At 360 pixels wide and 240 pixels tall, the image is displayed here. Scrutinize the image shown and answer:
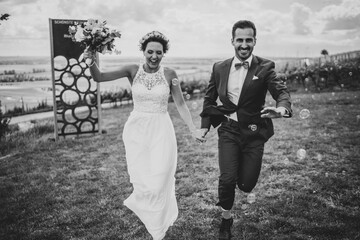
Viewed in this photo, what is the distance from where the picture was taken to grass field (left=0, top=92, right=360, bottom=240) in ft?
14.9

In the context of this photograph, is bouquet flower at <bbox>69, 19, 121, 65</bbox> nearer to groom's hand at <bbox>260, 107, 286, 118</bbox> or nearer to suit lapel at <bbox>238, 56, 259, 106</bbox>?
suit lapel at <bbox>238, 56, 259, 106</bbox>

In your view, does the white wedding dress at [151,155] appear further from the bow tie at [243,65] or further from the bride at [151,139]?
the bow tie at [243,65]

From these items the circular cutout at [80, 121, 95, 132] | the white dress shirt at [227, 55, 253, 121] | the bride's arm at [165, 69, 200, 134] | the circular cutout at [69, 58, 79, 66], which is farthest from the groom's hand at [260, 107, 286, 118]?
the circular cutout at [80, 121, 95, 132]

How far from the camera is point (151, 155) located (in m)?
4.35

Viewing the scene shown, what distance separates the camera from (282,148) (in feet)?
28.1

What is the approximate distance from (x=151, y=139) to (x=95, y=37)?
5.06ft

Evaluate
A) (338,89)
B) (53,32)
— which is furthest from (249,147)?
(338,89)

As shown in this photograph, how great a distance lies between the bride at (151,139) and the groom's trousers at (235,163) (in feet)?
1.51

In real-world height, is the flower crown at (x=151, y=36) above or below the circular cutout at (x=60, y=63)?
above

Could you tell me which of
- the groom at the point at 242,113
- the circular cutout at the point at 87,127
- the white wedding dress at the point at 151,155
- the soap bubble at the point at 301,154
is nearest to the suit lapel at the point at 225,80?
the groom at the point at 242,113

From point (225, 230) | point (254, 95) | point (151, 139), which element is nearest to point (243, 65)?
point (254, 95)

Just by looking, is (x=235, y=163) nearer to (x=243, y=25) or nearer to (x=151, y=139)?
(x=151, y=139)

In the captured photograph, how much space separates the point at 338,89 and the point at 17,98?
56.8ft

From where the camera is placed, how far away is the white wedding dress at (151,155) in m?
4.20
